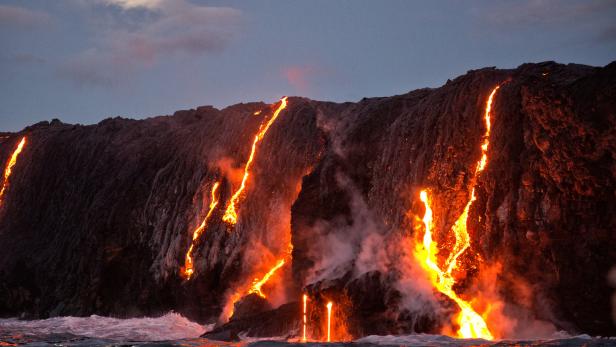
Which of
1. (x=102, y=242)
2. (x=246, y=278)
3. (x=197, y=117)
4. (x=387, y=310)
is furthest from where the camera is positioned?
(x=197, y=117)

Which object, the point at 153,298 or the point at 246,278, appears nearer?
the point at 246,278

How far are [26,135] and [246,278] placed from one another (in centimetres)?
1924

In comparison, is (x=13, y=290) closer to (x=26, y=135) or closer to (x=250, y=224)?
(x=26, y=135)

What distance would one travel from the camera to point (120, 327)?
22.5m

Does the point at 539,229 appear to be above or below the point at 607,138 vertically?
below

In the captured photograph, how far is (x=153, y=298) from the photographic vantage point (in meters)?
24.9

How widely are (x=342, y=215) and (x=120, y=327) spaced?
7853 millimetres

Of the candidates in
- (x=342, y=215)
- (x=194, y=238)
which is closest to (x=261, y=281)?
(x=342, y=215)

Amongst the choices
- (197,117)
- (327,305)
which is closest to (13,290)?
(197,117)

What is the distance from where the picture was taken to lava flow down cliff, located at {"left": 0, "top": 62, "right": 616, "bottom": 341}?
14.5m

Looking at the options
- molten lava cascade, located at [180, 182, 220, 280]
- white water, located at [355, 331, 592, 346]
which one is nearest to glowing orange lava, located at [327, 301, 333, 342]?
white water, located at [355, 331, 592, 346]

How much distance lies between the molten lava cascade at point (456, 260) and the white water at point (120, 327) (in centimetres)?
731

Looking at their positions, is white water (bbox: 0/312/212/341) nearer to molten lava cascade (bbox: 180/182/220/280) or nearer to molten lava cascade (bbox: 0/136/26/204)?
molten lava cascade (bbox: 180/182/220/280)

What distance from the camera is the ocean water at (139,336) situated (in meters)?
13.4
